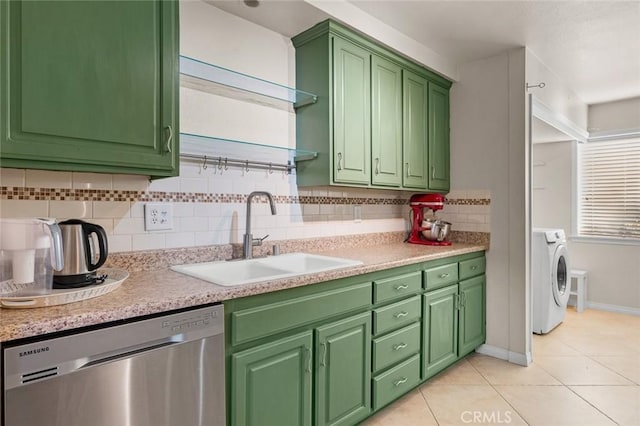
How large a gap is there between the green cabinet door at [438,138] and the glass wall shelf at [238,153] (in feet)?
4.01

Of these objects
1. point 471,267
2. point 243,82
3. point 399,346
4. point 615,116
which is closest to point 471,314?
point 471,267

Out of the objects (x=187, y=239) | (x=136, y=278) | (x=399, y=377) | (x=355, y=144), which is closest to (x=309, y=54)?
(x=355, y=144)

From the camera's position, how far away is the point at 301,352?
5.10 feet

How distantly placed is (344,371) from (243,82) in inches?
63.7

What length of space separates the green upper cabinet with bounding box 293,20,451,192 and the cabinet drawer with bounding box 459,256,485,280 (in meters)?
0.68

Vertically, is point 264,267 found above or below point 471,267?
above

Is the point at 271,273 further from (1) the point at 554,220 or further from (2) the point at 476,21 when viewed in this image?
(1) the point at 554,220

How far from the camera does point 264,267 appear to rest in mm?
1983

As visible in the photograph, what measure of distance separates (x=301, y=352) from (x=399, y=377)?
2.75 ft

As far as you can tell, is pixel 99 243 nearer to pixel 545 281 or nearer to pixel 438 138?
pixel 438 138

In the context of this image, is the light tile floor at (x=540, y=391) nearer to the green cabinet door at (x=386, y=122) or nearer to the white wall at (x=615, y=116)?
the green cabinet door at (x=386, y=122)

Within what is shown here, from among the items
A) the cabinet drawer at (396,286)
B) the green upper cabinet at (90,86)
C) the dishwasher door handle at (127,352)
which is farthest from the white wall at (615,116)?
the dishwasher door handle at (127,352)

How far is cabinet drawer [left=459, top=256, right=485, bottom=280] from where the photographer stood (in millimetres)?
2652

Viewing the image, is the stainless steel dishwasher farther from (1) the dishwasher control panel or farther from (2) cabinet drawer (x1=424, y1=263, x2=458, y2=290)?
(2) cabinet drawer (x1=424, y1=263, x2=458, y2=290)
